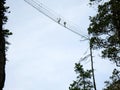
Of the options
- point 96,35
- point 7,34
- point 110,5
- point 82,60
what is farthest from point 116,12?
point 7,34

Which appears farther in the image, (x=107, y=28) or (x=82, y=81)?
(x=82, y=81)

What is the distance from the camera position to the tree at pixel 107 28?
1978cm

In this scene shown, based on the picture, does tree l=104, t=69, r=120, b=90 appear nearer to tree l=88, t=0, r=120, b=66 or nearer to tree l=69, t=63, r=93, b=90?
tree l=88, t=0, r=120, b=66

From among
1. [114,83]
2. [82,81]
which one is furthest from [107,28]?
[82,81]

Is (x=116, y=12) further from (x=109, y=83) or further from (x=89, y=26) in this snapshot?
(x=109, y=83)

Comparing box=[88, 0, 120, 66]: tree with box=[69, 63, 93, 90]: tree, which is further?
box=[69, 63, 93, 90]: tree

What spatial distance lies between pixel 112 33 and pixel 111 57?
1.77m

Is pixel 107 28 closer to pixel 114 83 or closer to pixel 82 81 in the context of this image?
pixel 114 83

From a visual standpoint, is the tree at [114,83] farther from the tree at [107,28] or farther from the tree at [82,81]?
the tree at [82,81]

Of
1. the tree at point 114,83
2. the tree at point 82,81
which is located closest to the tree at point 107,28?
the tree at point 114,83

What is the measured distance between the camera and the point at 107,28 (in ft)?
66.6

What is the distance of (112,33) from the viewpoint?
20.3 meters

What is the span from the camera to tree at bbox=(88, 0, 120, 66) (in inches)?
779

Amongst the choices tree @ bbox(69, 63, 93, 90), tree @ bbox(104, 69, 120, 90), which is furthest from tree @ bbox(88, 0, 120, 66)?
tree @ bbox(69, 63, 93, 90)
